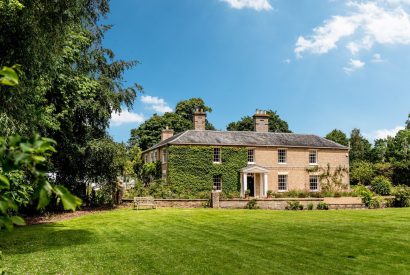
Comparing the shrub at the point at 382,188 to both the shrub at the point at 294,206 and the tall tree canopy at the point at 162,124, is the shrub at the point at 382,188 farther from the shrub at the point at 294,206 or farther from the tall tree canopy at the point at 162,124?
the tall tree canopy at the point at 162,124

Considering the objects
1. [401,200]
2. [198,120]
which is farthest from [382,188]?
[198,120]

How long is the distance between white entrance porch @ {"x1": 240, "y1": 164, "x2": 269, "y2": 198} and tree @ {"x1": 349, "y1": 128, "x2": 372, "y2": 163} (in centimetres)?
3757

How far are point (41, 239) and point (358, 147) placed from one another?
71313 mm

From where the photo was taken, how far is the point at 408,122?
67.3m

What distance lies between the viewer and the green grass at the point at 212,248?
31.7ft

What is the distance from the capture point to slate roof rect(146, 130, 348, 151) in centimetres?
3850

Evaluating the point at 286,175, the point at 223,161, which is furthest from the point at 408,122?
the point at 223,161

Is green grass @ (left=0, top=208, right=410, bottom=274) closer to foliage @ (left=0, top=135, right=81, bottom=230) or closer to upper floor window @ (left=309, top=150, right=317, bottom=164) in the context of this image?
foliage @ (left=0, top=135, right=81, bottom=230)

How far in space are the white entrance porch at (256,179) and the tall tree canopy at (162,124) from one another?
91.7 ft

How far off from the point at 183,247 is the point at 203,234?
2722mm

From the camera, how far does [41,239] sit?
14453 millimetres

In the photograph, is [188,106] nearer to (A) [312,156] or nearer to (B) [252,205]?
(A) [312,156]

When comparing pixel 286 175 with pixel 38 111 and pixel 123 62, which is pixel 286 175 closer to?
pixel 123 62

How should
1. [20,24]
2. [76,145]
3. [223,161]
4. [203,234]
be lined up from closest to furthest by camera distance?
1. [20,24]
2. [203,234]
3. [76,145]
4. [223,161]
